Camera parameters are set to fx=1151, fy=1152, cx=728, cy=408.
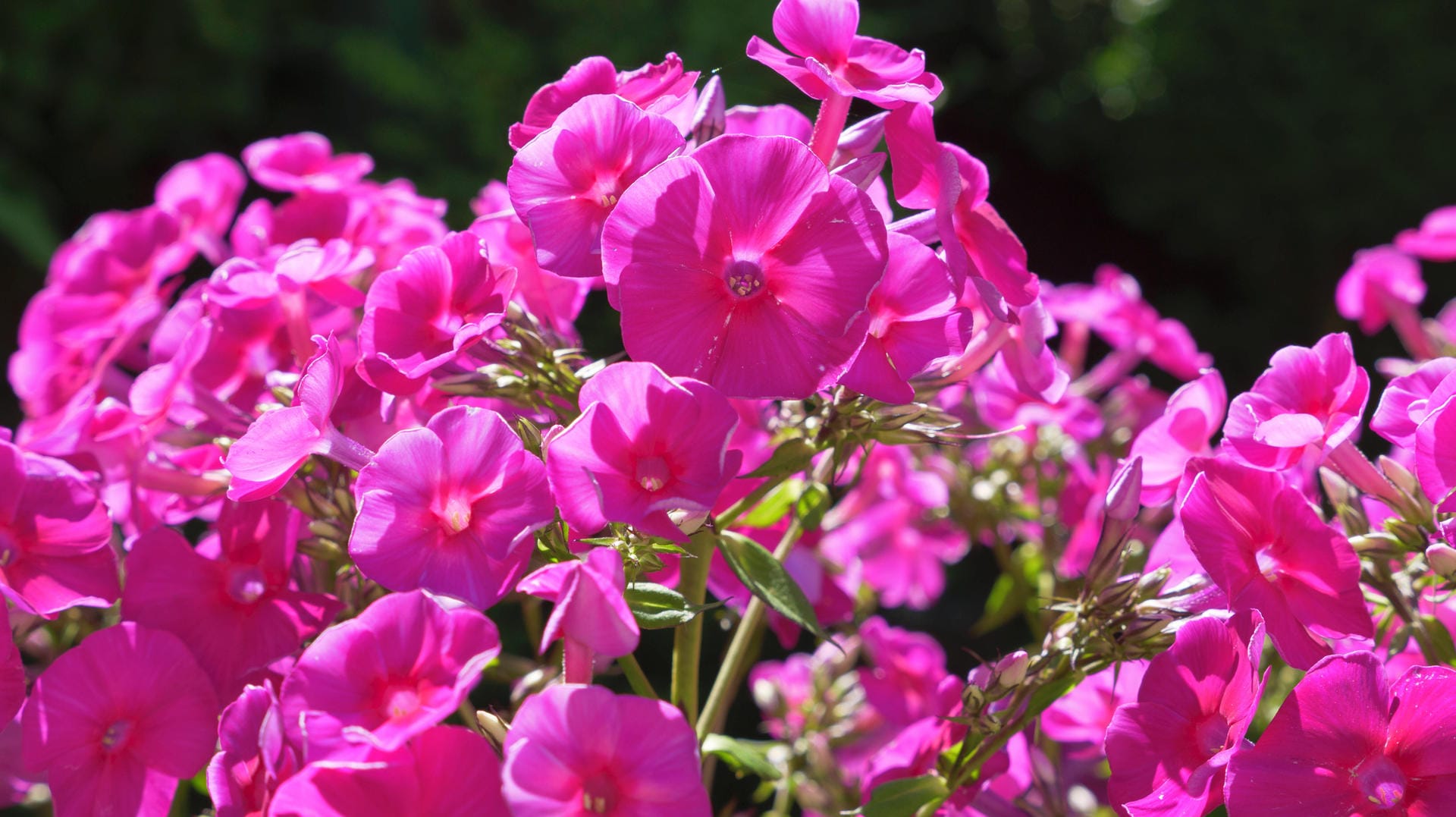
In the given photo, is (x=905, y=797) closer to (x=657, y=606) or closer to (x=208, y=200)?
(x=657, y=606)

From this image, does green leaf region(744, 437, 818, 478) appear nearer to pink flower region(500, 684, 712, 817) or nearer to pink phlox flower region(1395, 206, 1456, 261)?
pink flower region(500, 684, 712, 817)

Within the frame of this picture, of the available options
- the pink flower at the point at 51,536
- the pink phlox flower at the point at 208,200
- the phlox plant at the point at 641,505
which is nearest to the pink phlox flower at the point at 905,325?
the phlox plant at the point at 641,505

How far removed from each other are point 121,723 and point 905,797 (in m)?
0.46

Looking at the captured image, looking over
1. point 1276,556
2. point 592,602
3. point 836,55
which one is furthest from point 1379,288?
point 592,602

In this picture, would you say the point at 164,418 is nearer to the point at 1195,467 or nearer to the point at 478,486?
the point at 478,486

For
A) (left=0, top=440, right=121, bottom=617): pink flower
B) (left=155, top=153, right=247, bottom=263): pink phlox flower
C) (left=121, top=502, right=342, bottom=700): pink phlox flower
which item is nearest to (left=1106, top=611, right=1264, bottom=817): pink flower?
(left=121, top=502, right=342, bottom=700): pink phlox flower

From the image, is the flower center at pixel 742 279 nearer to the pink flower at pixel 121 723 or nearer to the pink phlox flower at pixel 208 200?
the pink flower at pixel 121 723

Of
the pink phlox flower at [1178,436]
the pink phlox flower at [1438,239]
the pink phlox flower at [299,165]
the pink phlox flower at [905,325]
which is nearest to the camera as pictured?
the pink phlox flower at [905,325]

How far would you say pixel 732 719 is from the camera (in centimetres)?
167

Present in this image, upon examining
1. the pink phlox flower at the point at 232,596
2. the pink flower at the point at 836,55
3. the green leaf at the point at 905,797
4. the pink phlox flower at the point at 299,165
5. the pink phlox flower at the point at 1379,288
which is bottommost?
the green leaf at the point at 905,797

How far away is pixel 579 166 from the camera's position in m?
0.63

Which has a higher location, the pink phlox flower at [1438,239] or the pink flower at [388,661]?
the pink flower at [388,661]

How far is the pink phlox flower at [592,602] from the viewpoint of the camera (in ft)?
1.68

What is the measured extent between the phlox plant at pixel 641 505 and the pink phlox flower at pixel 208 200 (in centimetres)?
10
